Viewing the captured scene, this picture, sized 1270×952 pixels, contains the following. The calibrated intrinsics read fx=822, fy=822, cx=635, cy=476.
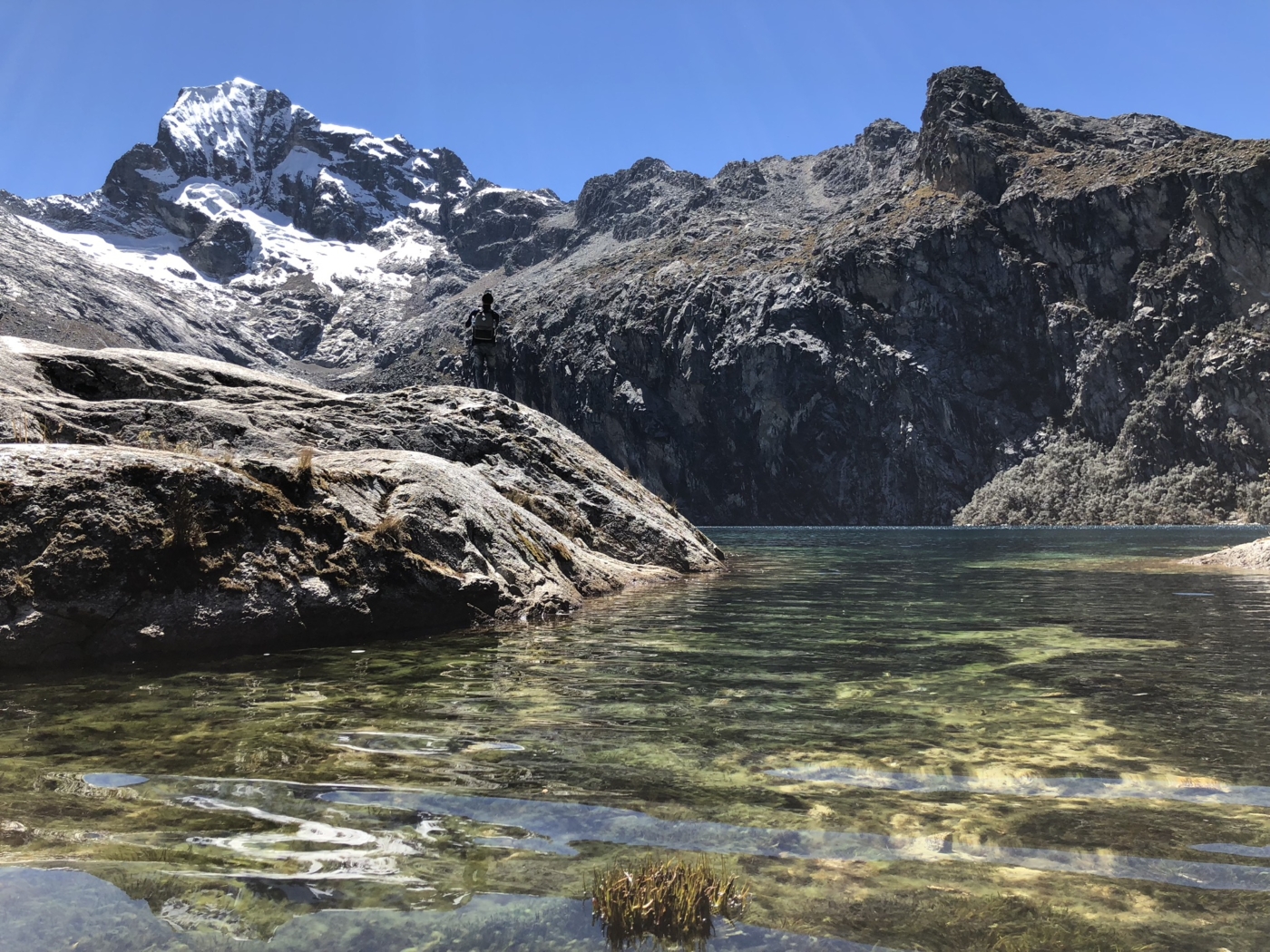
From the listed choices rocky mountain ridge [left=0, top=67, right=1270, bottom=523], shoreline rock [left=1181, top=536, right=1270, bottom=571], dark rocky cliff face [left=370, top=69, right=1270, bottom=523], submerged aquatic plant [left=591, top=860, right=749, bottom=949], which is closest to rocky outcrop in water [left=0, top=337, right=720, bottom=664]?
submerged aquatic plant [left=591, top=860, right=749, bottom=949]

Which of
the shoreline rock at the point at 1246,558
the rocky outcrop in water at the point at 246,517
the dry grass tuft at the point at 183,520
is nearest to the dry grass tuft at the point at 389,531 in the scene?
the rocky outcrop in water at the point at 246,517

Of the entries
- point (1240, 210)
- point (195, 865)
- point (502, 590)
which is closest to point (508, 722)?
point (195, 865)

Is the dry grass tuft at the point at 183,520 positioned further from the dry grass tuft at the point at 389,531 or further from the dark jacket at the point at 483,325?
the dark jacket at the point at 483,325

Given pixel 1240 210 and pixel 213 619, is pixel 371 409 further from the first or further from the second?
pixel 1240 210

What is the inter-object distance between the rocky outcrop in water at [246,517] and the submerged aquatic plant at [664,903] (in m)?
8.38

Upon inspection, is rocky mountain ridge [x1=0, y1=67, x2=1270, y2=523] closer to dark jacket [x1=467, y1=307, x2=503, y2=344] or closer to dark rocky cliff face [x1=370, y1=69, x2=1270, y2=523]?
dark rocky cliff face [x1=370, y1=69, x2=1270, y2=523]

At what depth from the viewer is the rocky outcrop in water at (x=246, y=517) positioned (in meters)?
9.77

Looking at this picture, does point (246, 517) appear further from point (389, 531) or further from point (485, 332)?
point (485, 332)

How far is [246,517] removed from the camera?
11617mm

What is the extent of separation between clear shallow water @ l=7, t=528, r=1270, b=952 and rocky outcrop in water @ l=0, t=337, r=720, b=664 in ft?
3.36

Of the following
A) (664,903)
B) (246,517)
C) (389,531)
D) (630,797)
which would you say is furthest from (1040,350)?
(664,903)

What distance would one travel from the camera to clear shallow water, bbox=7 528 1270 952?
3.71m

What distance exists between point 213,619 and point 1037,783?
9.55 meters

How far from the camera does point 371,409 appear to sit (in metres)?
21.2
